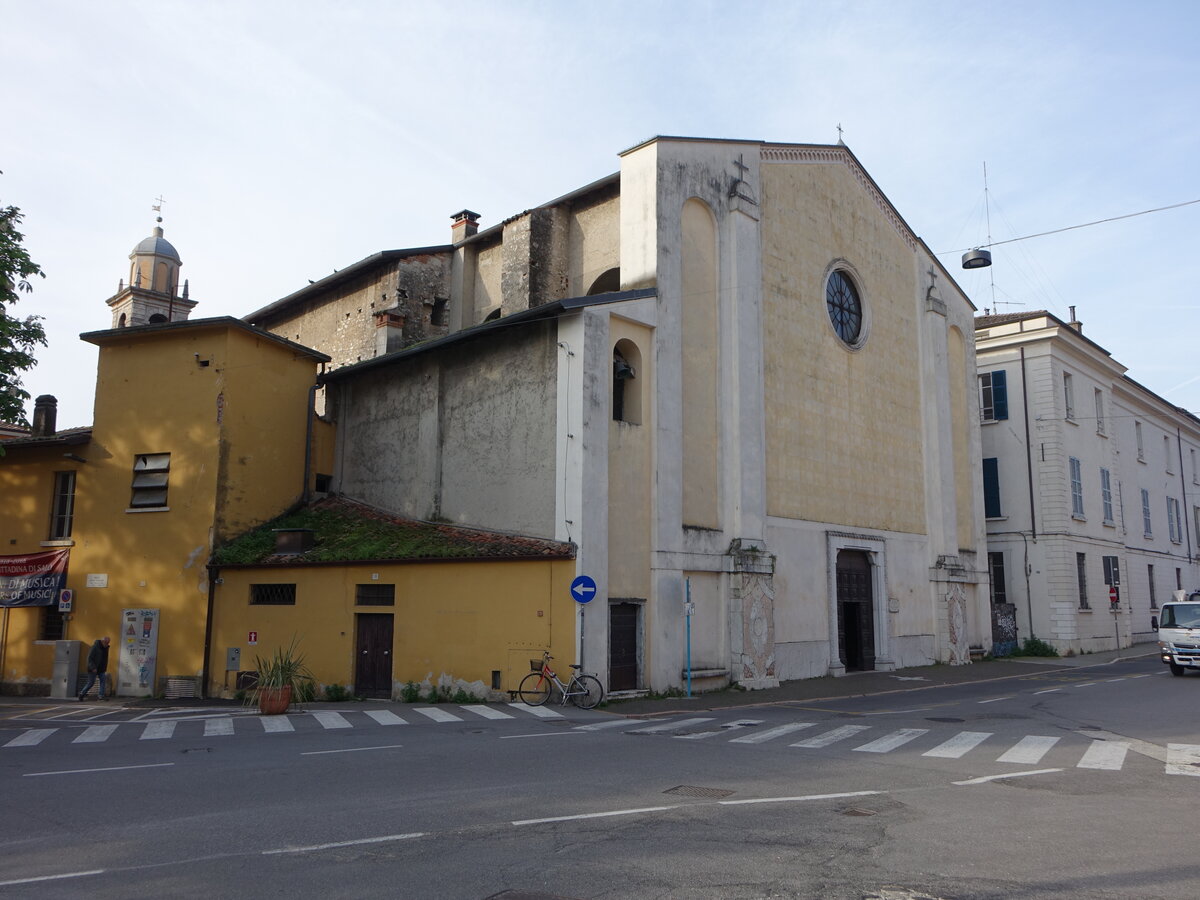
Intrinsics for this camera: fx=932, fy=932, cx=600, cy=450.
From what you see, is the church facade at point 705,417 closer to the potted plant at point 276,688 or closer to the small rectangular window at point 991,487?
the small rectangular window at point 991,487

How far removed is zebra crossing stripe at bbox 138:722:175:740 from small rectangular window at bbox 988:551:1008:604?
92.7 ft

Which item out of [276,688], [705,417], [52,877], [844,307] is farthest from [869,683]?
[52,877]

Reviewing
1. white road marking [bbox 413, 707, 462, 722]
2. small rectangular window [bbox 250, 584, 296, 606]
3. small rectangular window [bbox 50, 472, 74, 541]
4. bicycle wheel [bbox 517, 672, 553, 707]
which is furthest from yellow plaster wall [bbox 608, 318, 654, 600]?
small rectangular window [bbox 50, 472, 74, 541]

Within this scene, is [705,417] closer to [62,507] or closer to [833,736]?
[833,736]

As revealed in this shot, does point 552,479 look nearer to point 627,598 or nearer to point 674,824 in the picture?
point 627,598

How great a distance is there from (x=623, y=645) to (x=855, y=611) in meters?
9.53

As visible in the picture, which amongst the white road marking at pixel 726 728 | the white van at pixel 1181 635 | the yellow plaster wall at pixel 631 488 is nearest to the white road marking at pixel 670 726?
the white road marking at pixel 726 728

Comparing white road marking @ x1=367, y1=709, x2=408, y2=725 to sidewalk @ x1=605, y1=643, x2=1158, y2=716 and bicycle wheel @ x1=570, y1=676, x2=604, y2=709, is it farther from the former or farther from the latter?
sidewalk @ x1=605, y1=643, x2=1158, y2=716

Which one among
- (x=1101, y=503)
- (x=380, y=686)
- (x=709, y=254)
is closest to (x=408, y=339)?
(x=709, y=254)

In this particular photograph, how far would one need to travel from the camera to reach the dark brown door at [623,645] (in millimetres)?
18328

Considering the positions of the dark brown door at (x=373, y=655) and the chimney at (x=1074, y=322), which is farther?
the chimney at (x=1074, y=322)

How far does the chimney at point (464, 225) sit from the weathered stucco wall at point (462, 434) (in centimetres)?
813

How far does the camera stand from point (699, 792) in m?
8.75

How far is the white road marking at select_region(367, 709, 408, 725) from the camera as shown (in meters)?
15.1
